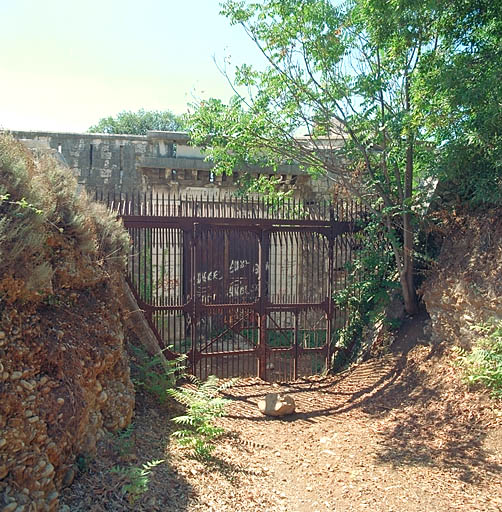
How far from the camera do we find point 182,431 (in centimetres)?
470

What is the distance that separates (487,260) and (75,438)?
548cm

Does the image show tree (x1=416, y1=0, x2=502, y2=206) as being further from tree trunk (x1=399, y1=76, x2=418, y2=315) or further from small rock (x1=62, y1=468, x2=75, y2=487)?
small rock (x1=62, y1=468, x2=75, y2=487)

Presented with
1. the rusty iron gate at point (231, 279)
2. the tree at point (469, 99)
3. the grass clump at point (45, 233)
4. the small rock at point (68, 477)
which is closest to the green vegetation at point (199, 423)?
the small rock at point (68, 477)

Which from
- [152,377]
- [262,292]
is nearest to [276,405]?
[152,377]

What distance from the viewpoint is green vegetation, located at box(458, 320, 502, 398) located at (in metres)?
5.50

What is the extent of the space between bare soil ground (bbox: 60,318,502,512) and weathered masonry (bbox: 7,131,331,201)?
5.31 metres

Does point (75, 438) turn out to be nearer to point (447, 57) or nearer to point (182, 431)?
point (182, 431)

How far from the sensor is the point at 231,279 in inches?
299

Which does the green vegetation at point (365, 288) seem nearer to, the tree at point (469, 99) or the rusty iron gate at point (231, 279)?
the rusty iron gate at point (231, 279)

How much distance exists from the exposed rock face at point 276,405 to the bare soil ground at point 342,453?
11 centimetres

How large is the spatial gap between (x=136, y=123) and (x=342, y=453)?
96.8 ft

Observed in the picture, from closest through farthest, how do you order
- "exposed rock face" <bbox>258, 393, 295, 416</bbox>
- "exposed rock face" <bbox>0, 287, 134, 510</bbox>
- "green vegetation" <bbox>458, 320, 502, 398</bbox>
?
"exposed rock face" <bbox>0, 287, 134, 510</bbox> < "green vegetation" <bbox>458, 320, 502, 398</bbox> < "exposed rock face" <bbox>258, 393, 295, 416</bbox>

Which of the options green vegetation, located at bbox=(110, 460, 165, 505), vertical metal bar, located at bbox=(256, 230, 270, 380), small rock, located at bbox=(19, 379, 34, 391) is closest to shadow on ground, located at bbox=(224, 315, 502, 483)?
vertical metal bar, located at bbox=(256, 230, 270, 380)

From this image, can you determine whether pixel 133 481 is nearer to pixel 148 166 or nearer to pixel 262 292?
pixel 262 292
